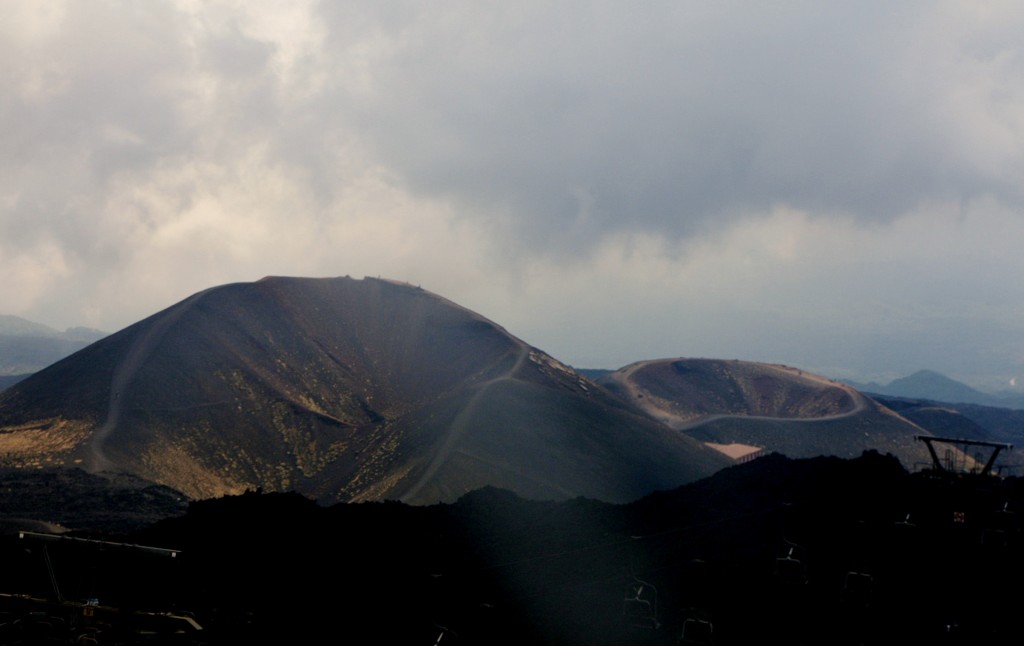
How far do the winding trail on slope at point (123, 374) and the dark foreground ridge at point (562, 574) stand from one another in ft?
186

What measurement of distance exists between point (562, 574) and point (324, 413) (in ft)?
A: 327

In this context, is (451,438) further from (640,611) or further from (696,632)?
(696,632)

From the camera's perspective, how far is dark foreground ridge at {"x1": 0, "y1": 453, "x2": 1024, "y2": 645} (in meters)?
30.7

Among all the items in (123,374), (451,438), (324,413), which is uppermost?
(123,374)

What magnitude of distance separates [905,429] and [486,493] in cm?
15355

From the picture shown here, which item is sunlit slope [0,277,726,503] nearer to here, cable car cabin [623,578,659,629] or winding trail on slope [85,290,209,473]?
winding trail on slope [85,290,209,473]

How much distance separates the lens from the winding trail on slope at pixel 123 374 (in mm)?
99625

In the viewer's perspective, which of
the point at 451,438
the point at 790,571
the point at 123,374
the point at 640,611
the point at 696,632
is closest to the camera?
the point at 696,632

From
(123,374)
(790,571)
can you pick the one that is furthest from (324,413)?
(790,571)

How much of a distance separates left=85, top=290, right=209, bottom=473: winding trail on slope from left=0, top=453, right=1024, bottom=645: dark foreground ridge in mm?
56724

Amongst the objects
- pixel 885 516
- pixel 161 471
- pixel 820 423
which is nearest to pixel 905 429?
pixel 820 423

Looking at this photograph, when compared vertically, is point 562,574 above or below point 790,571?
below

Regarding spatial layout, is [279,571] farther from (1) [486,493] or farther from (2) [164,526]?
(1) [486,493]

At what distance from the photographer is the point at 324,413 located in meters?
134
